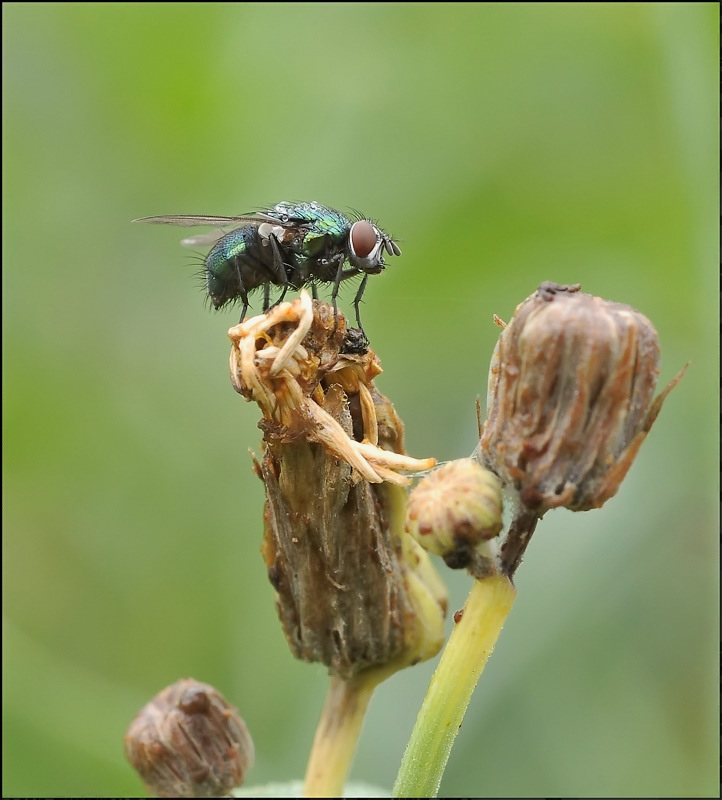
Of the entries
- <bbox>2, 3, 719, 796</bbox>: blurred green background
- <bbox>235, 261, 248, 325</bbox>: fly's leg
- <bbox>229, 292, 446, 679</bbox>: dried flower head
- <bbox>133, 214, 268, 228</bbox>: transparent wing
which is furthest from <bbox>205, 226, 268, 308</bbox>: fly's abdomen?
<bbox>2, 3, 719, 796</bbox>: blurred green background

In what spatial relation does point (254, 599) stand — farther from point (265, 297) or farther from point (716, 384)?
point (716, 384)

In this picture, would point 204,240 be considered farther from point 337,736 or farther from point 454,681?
point 454,681

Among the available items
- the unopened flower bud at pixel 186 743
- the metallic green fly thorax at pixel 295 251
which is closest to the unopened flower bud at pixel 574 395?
the unopened flower bud at pixel 186 743

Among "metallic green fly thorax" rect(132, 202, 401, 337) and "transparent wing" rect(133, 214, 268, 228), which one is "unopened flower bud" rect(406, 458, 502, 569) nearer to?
"metallic green fly thorax" rect(132, 202, 401, 337)

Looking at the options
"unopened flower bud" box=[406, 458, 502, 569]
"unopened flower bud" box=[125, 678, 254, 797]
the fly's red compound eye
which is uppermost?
the fly's red compound eye

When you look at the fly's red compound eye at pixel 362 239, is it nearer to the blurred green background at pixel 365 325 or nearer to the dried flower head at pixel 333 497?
the dried flower head at pixel 333 497

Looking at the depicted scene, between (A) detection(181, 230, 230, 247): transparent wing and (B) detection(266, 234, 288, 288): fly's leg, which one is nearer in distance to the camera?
(B) detection(266, 234, 288, 288): fly's leg
